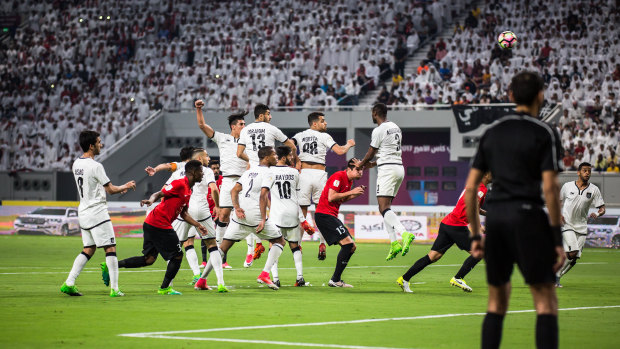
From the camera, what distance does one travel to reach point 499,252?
23.2ft

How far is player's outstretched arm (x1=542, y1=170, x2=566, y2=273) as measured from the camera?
6.73 meters

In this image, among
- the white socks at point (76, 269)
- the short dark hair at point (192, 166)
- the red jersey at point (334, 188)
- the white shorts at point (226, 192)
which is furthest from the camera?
the white shorts at point (226, 192)

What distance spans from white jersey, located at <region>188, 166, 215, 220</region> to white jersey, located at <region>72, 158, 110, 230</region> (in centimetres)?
298

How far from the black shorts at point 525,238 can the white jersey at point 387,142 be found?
33.0 feet

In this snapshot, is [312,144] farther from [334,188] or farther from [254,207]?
[254,207]

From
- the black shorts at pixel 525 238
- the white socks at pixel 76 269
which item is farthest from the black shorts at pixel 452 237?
the black shorts at pixel 525 238

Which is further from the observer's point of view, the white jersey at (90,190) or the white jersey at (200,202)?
the white jersey at (200,202)

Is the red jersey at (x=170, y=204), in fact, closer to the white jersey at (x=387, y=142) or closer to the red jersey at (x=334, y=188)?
the red jersey at (x=334, y=188)

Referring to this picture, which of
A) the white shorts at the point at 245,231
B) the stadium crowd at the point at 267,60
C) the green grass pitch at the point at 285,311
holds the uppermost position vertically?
the stadium crowd at the point at 267,60

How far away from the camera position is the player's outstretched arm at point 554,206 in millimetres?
6727

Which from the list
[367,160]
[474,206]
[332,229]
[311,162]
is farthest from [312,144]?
[474,206]

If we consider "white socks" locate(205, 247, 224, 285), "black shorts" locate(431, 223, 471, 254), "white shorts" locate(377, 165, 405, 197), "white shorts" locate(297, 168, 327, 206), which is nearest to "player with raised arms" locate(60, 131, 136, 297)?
"white socks" locate(205, 247, 224, 285)

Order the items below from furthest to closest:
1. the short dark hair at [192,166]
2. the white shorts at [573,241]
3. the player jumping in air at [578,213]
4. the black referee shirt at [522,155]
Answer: the player jumping in air at [578,213]
the white shorts at [573,241]
the short dark hair at [192,166]
the black referee shirt at [522,155]

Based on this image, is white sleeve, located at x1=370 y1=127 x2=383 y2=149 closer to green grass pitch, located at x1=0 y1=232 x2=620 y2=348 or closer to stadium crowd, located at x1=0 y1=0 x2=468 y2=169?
green grass pitch, located at x1=0 y1=232 x2=620 y2=348
